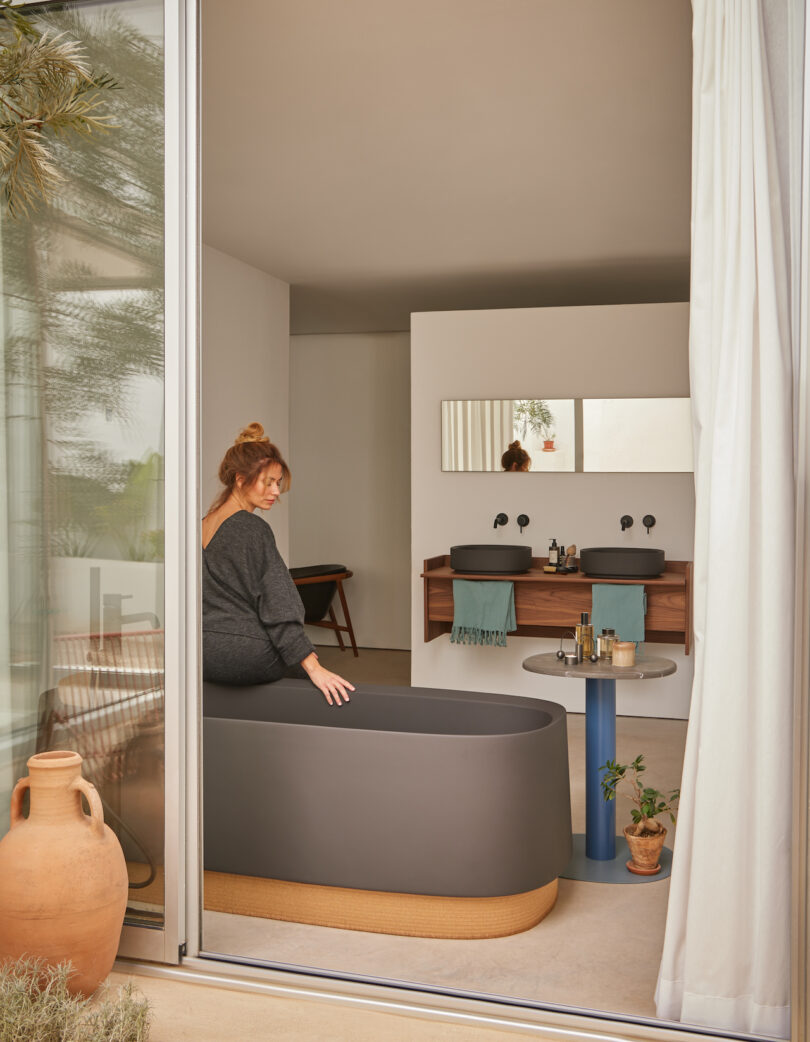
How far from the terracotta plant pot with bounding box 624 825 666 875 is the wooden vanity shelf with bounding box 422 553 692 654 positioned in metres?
2.08

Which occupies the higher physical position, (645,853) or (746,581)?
(746,581)

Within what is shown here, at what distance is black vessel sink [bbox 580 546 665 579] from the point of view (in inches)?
214

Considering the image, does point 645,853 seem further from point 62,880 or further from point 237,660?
point 62,880

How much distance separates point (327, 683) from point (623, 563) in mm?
2610

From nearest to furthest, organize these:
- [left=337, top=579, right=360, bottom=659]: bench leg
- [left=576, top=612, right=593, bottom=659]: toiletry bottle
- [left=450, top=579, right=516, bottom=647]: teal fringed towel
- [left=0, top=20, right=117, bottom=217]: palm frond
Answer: [left=0, top=20, right=117, bottom=217]: palm frond → [left=576, top=612, right=593, bottom=659]: toiletry bottle → [left=450, top=579, right=516, bottom=647]: teal fringed towel → [left=337, top=579, right=360, bottom=659]: bench leg

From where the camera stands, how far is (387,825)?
9.41 feet

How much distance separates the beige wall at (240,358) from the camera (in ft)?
18.6

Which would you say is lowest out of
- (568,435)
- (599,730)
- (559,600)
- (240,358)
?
(599,730)

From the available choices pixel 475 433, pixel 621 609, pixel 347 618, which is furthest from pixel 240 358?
pixel 621 609

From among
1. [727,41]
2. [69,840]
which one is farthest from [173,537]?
[727,41]

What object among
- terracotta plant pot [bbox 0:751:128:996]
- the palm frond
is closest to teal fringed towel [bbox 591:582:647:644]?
terracotta plant pot [bbox 0:751:128:996]

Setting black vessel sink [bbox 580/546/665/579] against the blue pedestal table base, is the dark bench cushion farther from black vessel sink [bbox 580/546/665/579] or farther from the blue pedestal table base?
the blue pedestal table base

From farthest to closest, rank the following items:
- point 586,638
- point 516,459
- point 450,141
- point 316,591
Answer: point 316,591 < point 516,459 < point 450,141 < point 586,638

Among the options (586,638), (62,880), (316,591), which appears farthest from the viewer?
(316,591)
